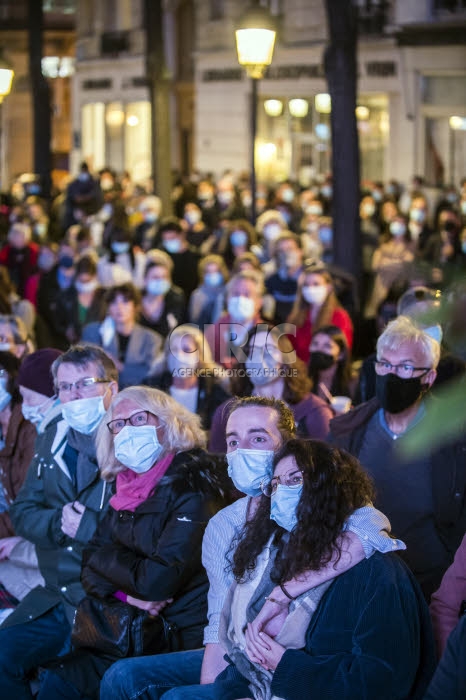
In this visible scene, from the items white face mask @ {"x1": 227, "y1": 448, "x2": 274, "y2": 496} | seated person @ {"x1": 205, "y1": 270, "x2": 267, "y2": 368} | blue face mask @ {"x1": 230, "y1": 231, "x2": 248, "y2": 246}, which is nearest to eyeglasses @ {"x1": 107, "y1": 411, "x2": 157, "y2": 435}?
white face mask @ {"x1": 227, "y1": 448, "x2": 274, "y2": 496}

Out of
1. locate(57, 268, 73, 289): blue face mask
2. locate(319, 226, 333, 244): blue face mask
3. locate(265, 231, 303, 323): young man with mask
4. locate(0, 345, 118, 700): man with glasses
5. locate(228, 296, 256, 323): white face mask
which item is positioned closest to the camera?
locate(0, 345, 118, 700): man with glasses

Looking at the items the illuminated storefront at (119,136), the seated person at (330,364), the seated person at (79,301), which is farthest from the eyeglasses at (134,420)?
the illuminated storefront at (119,136)

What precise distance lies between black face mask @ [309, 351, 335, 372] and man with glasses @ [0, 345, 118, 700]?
2.17m

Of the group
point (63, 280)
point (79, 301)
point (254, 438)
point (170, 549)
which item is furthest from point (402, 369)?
point (63, 280)

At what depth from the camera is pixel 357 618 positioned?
4.50m

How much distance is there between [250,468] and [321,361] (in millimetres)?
3510

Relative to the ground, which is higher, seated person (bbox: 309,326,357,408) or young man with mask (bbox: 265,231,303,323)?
young man with mask (bbox: 265,231,303,323)

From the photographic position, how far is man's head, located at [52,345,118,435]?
6758 mm

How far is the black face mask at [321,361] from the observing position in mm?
8805

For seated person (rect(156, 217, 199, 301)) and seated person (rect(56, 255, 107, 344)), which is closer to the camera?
seated person (rect(56, 255, 107, 344))

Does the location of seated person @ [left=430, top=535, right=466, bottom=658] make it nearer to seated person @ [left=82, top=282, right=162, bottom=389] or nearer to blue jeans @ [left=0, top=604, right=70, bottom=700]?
blue jeans @ [left=0, top=604, right=70, bottom=700]

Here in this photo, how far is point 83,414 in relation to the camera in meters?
6.75

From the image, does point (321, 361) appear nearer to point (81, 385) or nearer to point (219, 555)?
point (81, 385)

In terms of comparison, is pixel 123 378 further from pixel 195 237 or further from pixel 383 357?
pixel 195 237
